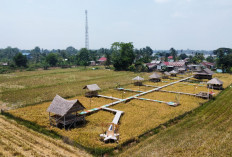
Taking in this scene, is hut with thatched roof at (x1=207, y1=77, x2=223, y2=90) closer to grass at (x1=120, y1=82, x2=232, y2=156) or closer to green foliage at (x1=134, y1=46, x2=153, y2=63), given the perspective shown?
grass at (x1=120, y1=82, x2=232, y2=156)

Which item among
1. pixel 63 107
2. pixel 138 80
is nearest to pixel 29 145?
pixel 63 107

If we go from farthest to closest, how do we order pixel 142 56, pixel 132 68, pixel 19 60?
pixel 142 56, pixel 19 60, pixel 132 68

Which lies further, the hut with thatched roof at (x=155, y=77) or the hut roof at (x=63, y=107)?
the hut with thatched roof at (x=155, y=77)

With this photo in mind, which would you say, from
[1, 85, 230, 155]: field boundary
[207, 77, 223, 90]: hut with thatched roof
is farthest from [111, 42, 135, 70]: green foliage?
[1, 85, 230, 155]: field boundary

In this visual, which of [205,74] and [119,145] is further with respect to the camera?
[205,74]

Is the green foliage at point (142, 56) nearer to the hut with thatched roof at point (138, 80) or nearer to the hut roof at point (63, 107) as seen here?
the hut with thatched roof at point (138, 80)

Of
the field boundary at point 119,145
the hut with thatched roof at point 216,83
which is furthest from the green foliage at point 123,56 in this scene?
the field boundary at point 119,145

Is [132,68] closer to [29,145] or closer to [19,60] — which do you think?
[19,60]
